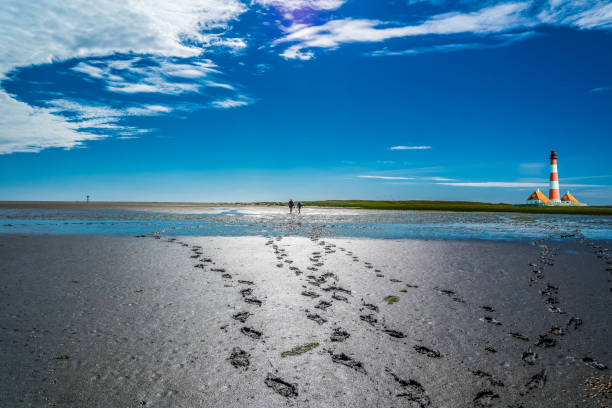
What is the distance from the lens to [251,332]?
256 inches

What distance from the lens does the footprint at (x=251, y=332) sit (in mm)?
6320

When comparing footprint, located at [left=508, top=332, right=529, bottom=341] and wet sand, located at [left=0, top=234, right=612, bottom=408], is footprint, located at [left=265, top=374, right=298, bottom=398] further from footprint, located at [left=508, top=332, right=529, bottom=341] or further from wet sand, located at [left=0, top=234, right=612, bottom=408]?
footprint, located at [left=508, top=332, right=529, bottom=341]

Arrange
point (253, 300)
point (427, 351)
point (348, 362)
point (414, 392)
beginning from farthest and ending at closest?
point (253, 300) < point (427, 351) < point (348, 362) < point (414, 392)

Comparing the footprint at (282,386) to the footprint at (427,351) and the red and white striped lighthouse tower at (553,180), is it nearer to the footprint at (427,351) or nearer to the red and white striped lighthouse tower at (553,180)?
the footprint at (427,351)

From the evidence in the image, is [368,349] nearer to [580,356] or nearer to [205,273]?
[580,356]

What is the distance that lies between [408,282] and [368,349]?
512 centimetres

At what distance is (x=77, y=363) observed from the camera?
5270 millimetres

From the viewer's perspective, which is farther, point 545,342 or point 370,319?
point 370,319

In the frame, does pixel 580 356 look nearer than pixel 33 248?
Yes

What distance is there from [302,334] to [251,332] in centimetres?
92

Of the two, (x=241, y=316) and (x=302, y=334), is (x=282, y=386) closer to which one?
(x=302, y=334)

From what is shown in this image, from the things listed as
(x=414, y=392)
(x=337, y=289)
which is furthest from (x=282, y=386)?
(x=337, y=289)

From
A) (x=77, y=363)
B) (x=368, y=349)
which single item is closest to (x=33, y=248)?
(x=77, y=363)

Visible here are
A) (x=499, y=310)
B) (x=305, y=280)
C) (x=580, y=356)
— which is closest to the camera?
(x=580, y=356)
